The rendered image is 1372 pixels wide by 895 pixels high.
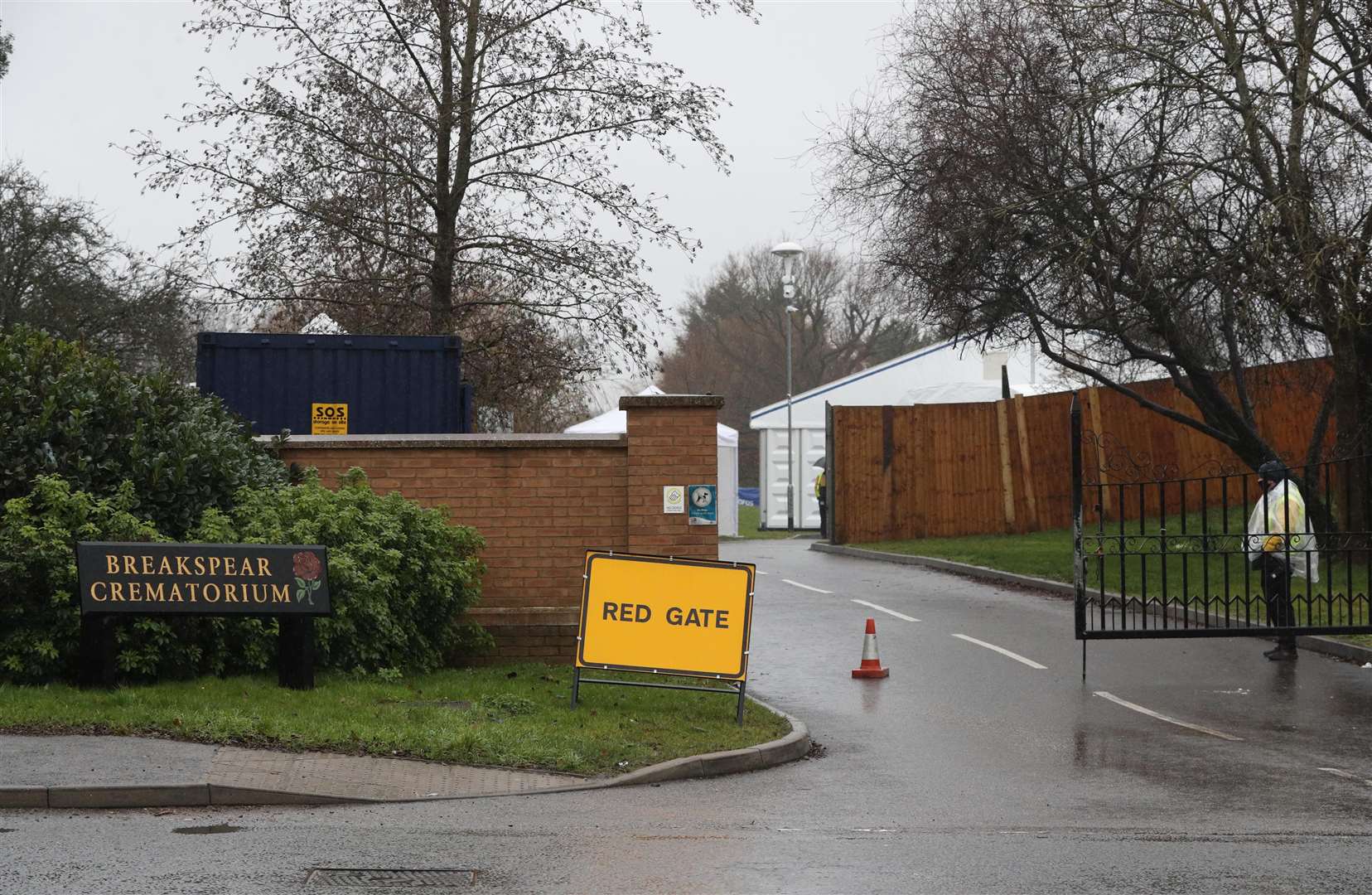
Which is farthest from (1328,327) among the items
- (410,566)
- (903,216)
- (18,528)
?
(18,528)

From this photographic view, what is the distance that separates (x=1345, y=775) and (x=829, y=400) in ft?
94.0

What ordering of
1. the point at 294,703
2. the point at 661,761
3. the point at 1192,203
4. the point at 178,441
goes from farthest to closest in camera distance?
the point at 1192,203 < the point at 178,441 < the point at 294,703 < the point at 661,761

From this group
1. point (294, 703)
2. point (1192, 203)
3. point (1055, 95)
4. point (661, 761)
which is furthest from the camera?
point (1055, 95)

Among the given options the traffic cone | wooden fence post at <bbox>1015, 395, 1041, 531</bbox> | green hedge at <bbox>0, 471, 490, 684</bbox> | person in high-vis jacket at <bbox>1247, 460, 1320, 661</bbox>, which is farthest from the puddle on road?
wooden fence post at <bbox>1015, 395, 1041, 531</bbox>

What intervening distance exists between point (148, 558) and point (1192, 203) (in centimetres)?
1308

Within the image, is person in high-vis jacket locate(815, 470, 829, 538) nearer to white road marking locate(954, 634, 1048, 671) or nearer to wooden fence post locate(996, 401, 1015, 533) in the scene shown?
wooden fence post locate(996, 401, 1015, 533)

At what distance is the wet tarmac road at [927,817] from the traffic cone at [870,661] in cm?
14

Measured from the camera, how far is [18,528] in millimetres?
10164

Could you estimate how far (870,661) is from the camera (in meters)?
13.4

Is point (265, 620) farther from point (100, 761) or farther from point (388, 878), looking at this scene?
point (388, 878)

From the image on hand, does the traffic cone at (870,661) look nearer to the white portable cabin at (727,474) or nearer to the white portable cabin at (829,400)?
the white portable cabin at (727,474)

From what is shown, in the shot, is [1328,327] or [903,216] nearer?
[1328,327]

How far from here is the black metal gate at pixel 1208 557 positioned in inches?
499

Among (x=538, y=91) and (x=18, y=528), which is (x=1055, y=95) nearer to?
(x=538, y=91)
